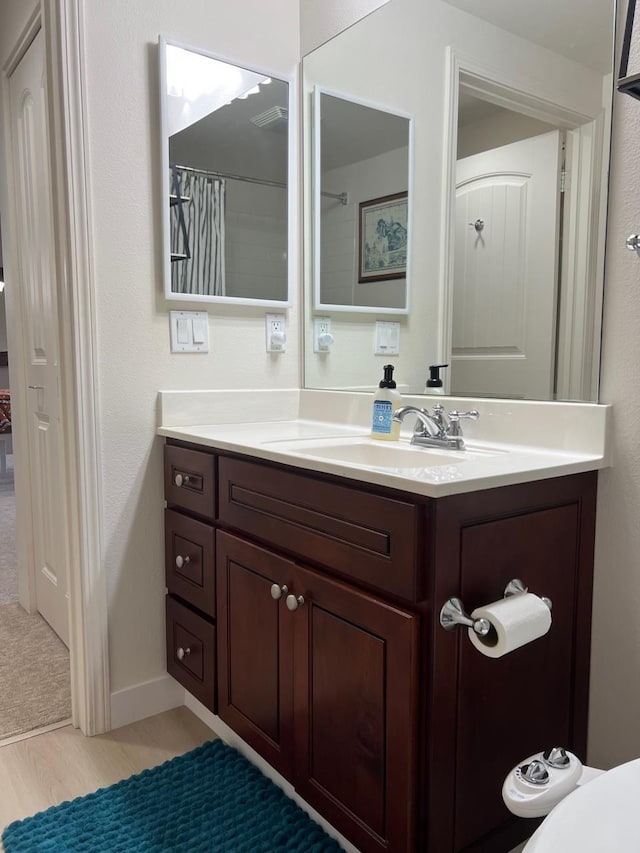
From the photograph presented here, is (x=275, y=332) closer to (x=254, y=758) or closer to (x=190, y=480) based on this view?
(x=190, y=480)

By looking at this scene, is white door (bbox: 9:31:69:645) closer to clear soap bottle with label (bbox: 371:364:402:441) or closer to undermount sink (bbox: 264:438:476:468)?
undermount sink (bbox: 264:438:476:468)

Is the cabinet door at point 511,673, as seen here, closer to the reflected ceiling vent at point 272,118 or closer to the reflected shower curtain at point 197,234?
the reflected shower curtain at point 197,234

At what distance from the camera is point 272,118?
201cm

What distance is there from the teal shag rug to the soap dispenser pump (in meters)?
1.06

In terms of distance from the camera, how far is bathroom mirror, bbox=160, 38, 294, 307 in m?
1.81

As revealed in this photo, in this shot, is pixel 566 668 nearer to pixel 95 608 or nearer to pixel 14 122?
pixel 95 608

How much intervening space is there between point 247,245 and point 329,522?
109cm

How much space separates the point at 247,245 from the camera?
1.98 m

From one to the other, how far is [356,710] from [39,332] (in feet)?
6.09

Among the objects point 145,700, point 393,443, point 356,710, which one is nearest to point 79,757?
point 145,700

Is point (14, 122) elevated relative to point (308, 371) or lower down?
elevated

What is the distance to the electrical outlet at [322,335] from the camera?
2.08 metres

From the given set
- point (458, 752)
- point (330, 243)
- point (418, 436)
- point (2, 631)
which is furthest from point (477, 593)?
point (2, 631)

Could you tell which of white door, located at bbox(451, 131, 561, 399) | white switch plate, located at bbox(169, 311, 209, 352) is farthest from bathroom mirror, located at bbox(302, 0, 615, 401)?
white switch plate, located at bbox(169, 311, 209, 352)
